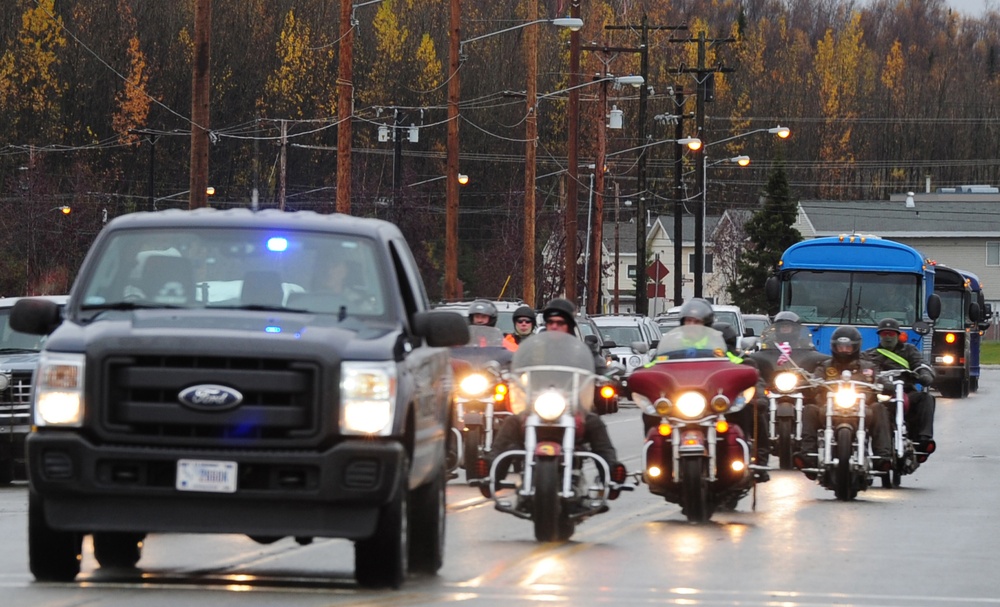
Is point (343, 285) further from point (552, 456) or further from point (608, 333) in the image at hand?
point (608, 333)

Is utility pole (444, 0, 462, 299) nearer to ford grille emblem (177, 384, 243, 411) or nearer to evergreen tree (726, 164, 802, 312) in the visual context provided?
ford grille emblem (177, 384, 243, 411)

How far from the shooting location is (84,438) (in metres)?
10.1

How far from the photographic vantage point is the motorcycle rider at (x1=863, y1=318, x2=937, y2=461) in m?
20.3

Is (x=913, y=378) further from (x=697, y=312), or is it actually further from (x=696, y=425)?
(x=696, y=425)

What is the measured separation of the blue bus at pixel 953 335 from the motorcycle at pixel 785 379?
22094 mm

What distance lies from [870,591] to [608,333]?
32570mm

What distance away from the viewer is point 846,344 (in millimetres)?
19453

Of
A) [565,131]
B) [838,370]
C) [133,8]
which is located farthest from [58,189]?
[838,370]

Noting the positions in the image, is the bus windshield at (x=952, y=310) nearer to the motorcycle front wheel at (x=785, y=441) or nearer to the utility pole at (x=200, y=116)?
the utility pole at (x=200, y=116)

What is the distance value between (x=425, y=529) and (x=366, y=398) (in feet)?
6.00

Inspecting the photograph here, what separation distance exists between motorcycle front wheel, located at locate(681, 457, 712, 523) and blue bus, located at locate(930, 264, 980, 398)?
29688mm

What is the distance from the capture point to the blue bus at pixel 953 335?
45.7m

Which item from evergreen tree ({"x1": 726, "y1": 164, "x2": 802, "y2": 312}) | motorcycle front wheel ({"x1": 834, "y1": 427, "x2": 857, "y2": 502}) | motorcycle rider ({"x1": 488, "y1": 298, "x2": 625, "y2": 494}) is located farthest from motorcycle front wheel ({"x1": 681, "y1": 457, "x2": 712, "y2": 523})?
evergreen tree ({"x1": 726, "y1": 164, "x2": 802, "y2": 312})

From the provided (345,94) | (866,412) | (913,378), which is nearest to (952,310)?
(345,94)
